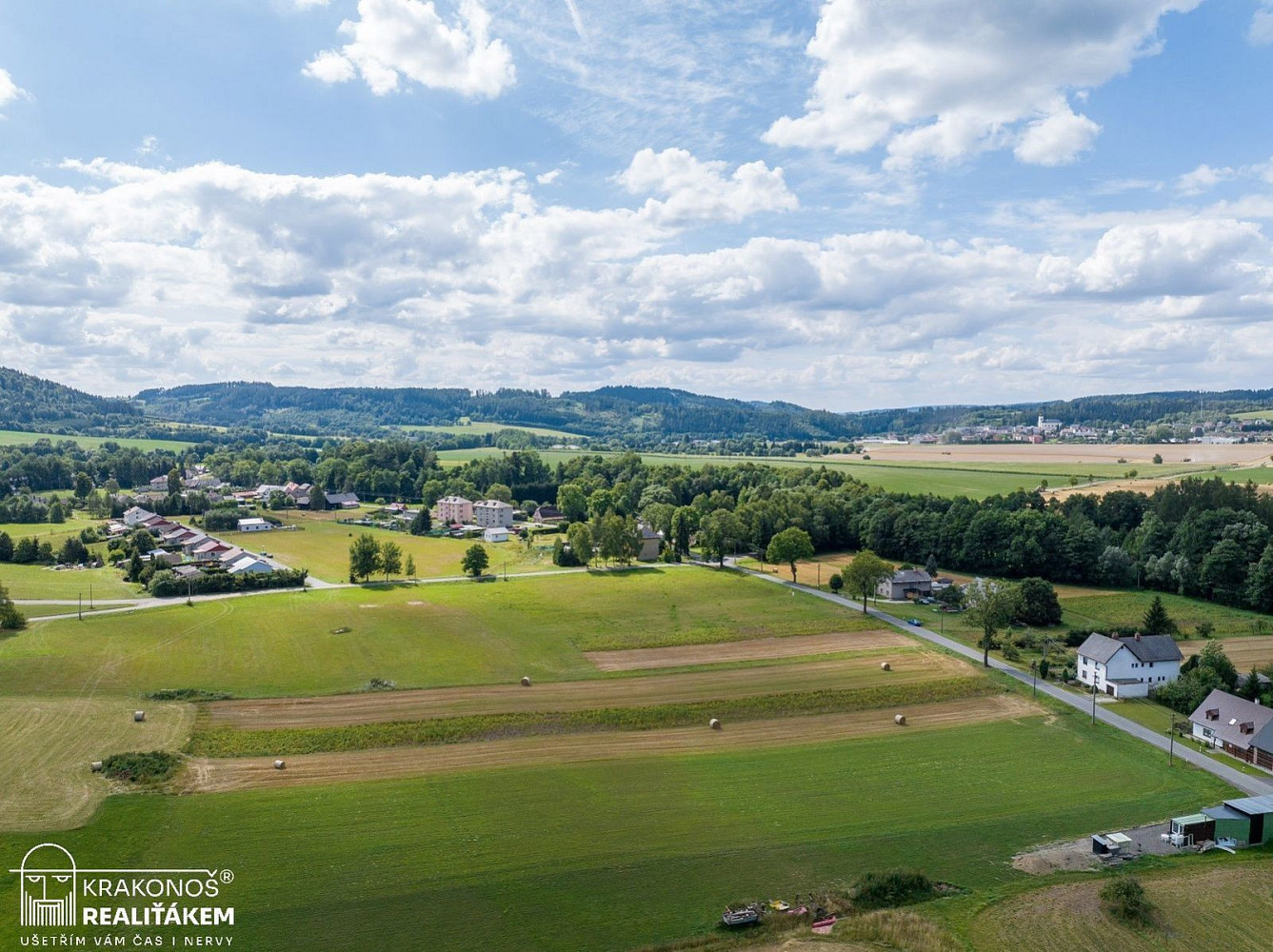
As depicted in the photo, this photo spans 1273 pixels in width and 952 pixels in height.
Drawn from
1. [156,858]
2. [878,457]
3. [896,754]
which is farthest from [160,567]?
[878,457]

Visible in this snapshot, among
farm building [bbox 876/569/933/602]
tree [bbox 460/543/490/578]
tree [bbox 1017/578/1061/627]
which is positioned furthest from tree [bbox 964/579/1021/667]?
tree [bbox 460/543/490/578]

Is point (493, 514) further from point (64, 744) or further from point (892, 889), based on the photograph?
point (892, 889)

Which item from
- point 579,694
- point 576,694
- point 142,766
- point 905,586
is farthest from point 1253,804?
point 142,766

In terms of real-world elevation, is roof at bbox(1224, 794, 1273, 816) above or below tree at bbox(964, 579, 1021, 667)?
below

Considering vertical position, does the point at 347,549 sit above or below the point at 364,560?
below

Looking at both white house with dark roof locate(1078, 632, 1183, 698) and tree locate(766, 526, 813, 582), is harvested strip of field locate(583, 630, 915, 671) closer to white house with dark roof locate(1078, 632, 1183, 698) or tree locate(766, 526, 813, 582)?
white house with dark roof locate(1078, 632, 1183, 698)

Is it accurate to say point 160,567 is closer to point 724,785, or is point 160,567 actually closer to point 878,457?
point 724,785
